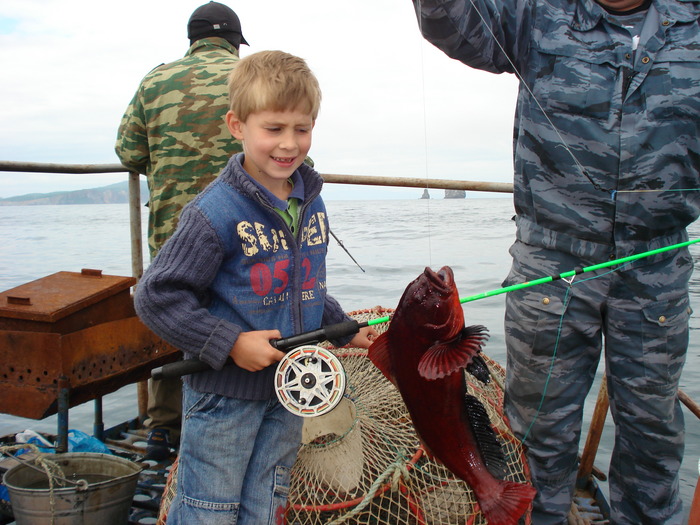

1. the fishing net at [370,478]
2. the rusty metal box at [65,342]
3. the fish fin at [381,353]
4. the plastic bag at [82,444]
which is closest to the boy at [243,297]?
the fish fin at [381,353]

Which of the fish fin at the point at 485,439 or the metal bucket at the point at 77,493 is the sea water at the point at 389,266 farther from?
the metal bucket at the point at 77,493

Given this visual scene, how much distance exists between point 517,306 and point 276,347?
1.33m

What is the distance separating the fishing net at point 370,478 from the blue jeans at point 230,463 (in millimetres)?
361

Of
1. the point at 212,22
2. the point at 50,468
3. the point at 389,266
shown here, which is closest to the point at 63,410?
the point at 50,468

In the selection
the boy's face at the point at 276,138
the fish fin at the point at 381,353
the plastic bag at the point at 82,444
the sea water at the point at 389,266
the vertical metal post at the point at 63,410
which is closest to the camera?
the boy's face at the point at 276,138

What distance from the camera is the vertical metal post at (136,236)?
455 centimetres

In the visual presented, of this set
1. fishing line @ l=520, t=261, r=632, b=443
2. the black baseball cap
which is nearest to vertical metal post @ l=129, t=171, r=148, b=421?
the black baseball cap

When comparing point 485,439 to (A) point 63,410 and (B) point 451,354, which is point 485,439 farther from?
(A) point 63,410

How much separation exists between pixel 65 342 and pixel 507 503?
2.21 meters

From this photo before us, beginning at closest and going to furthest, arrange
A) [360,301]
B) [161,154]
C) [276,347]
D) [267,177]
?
[276,347] → [267,177] → [161,154] → [360,301]

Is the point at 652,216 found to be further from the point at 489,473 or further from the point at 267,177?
the point at 267,177

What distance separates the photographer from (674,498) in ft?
9.52

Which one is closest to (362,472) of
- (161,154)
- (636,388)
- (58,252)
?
(636,388)

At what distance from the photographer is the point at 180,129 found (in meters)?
3.73
